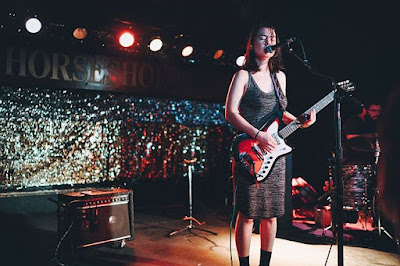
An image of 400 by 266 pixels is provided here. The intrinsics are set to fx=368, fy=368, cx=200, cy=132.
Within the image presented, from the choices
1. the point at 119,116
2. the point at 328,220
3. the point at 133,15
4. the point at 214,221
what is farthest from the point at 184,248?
the point at 133,15

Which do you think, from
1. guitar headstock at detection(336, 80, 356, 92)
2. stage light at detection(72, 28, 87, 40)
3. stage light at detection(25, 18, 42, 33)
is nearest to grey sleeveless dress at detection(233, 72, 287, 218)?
guitar headstock at detection(336, 80, 356, 92)

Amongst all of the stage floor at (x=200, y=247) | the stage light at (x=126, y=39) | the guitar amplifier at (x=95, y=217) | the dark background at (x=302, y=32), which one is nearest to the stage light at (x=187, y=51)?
the dark background at (x=302, y=32)

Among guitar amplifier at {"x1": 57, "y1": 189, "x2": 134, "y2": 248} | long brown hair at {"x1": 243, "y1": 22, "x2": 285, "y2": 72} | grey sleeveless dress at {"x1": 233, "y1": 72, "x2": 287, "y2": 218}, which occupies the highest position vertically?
long brown hair at {"x1": 243, "y1": 22, "x2": 285, "y2": 72}

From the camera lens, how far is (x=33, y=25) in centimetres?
643

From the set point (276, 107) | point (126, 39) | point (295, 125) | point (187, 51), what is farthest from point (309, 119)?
point (187, 51)

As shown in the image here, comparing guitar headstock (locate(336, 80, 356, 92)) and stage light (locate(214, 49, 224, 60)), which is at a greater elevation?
stage light (locate(214, 49, 224, 60))

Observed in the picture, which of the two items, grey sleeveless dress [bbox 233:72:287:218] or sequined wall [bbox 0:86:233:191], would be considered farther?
sequined wall [bbox 0:86:233:191]

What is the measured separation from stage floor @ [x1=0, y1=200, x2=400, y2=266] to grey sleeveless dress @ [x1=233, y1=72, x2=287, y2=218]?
56 cm

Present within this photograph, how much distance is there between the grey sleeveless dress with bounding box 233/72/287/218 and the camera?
291cm

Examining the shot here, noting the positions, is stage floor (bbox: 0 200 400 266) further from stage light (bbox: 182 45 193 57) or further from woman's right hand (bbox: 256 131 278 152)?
stage light (bbox: 182 45 193 57)

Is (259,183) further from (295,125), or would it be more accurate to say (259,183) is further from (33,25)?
(33,25)

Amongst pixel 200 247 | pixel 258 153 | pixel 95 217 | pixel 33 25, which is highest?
pixel 33 25

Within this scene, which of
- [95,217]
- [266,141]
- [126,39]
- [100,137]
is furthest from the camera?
[100,137]

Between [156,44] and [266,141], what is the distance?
5212 mm
